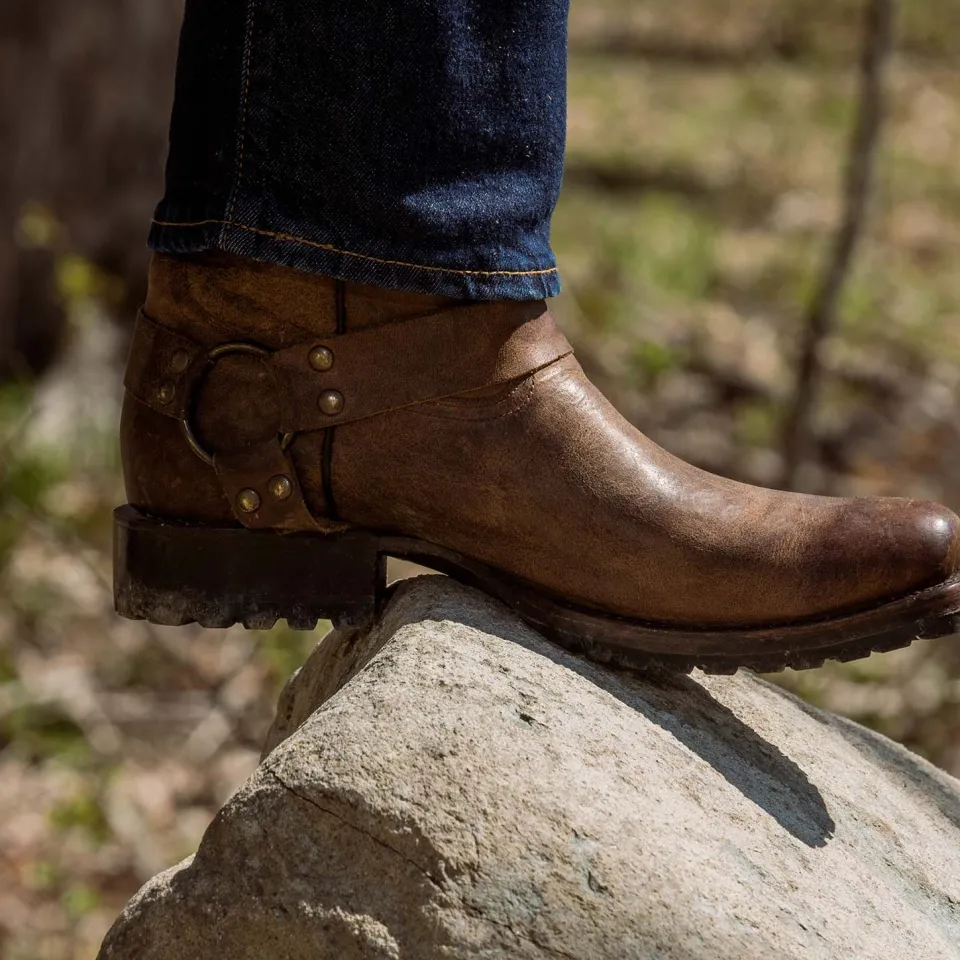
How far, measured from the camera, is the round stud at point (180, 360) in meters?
1.53

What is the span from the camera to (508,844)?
1.26 meters

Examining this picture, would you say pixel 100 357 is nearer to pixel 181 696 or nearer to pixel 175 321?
pixel 181 696

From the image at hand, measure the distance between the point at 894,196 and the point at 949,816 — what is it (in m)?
4.89

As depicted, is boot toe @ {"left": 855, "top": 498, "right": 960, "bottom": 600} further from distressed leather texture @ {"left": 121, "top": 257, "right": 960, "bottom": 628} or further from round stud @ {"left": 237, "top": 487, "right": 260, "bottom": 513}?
round stud @ {"left": 237, "top": 487, "right": 260, "bottom": 513}

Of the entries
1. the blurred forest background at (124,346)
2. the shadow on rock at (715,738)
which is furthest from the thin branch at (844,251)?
the shadow on rock at (715,738)

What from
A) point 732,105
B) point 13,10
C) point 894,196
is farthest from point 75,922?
point 732,105

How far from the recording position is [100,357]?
4.14 metres

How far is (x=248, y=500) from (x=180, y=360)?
172 mm

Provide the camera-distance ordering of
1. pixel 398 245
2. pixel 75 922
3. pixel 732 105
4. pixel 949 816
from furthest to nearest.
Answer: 1. pixel 732 105
2. pixel 75 922
3. pixel 949 816
4. pixel 398 245

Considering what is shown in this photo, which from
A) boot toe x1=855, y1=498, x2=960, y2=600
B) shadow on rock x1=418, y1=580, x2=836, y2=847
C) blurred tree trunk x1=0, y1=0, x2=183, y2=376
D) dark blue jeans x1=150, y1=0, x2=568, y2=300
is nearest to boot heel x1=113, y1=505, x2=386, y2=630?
A: shadow on rock x1=418, y1=580, x2=836, y2=847

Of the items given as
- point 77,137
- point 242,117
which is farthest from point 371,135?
point 77,137

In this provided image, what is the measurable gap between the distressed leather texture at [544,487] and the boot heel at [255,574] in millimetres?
63

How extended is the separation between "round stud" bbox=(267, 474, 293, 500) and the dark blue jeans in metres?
0.24

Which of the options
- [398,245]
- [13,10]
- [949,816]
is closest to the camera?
[398,245]
